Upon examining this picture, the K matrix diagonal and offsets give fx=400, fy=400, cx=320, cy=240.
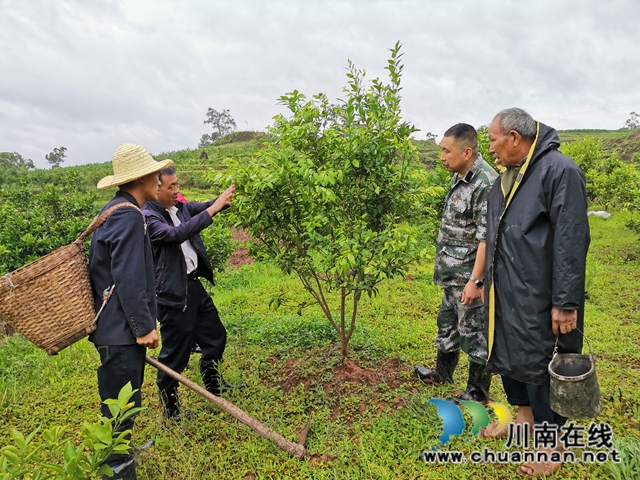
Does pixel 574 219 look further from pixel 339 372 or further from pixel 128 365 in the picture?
pixel 128 365

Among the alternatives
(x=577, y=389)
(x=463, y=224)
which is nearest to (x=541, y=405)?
(x=577, y=389)

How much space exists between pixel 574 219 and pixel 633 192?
6.99m

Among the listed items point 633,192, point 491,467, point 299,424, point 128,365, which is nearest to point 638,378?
point 491,467

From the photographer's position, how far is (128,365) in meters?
2.42

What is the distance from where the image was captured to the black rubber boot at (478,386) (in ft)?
10.7

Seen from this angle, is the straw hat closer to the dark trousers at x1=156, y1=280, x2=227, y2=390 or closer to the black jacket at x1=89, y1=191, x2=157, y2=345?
the black jacket at x1=89, y1=191, x2=157, y2=345

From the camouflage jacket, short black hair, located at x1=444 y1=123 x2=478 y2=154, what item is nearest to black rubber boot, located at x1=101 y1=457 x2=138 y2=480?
the camouflage jacket

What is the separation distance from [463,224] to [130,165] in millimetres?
2456

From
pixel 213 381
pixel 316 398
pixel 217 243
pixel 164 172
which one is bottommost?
pixel 316 398

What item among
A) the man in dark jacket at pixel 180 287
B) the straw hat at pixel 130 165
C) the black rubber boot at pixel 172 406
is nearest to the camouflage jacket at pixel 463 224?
the man in dark jacket at pixel 180 287

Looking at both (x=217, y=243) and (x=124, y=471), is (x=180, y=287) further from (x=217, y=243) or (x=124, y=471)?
(x=217, y=243)

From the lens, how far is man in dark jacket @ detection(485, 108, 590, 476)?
2119 mm

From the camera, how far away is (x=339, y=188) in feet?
10.9

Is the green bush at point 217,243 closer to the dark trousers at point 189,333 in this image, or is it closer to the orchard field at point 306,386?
the orchard field at point 306,386
